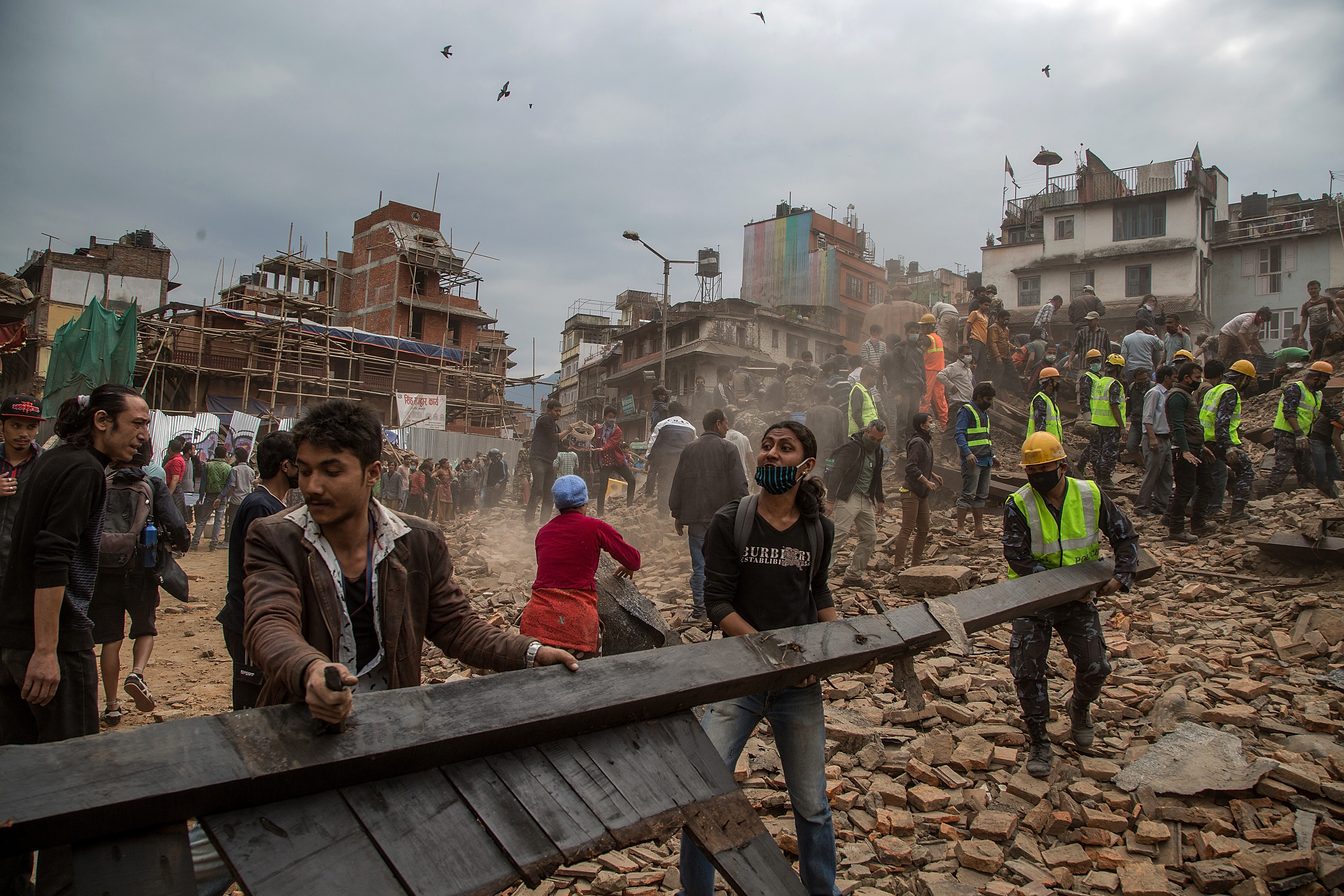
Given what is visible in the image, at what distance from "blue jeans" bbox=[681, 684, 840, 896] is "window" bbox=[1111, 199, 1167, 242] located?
4204cm

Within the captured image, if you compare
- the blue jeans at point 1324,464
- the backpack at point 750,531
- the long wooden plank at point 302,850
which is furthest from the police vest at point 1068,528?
→ the blue jeans at point 1324,464

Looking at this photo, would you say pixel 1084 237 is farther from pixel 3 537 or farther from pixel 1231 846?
pixel 3 537

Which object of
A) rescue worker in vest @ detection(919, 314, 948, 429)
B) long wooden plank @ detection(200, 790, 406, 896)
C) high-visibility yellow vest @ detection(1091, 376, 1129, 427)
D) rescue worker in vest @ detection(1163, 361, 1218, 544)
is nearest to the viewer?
long wooden plank @ detection(200, 790, 406, 896)

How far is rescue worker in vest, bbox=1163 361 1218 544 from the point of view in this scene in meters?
8.69

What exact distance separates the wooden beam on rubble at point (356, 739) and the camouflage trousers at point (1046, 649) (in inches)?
98.2

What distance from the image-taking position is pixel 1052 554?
446 centimetres

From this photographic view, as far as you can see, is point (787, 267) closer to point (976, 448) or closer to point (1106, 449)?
point (1106, 449)

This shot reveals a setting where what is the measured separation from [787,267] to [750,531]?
52.4m

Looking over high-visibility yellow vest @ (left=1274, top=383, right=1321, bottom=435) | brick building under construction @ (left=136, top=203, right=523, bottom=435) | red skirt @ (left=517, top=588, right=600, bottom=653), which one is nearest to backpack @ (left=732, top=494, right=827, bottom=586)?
red skirt @ (left=517, top=588, right=600, bottom=653)

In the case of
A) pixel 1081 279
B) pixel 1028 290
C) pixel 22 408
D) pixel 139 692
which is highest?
pixel 1081 279

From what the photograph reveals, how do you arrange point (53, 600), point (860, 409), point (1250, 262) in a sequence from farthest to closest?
point (1250, 262), point (860, 409), point (53, 600)

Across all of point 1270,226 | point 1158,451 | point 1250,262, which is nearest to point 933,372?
point 1158,451

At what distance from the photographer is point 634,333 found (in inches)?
2023

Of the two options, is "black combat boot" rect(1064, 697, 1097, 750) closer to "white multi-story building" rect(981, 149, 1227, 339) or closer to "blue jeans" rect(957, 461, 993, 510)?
"blue jeans" rect(957, 461, 993, 510)
